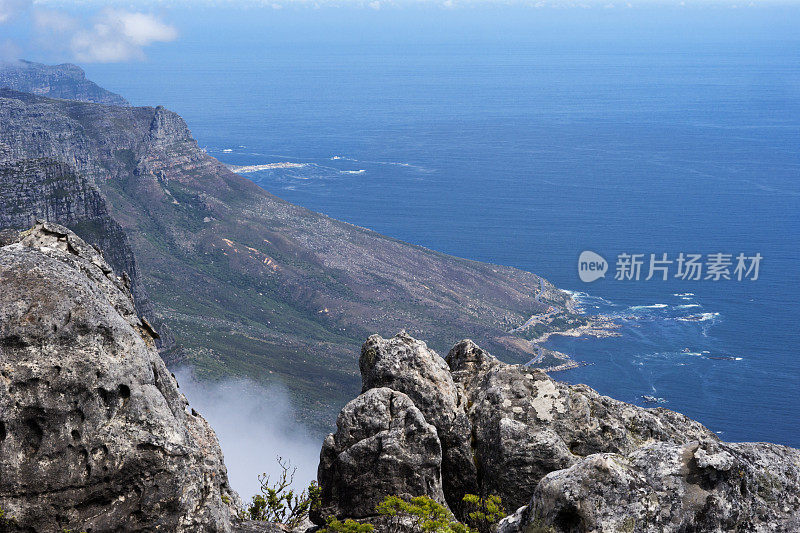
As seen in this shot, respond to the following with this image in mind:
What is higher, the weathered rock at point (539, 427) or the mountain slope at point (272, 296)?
the mountain slope at point (272, 296)

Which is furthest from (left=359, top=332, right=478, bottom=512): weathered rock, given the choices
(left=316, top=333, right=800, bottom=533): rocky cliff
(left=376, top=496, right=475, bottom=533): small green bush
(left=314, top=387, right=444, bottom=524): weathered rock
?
(left=376, top=496, right=475, bottom=533): small green bush

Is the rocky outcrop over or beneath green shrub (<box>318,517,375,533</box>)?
over

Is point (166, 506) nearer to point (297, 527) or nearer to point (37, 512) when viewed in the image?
point (37, 512)

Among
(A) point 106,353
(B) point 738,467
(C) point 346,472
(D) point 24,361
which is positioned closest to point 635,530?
(B) point 738,467

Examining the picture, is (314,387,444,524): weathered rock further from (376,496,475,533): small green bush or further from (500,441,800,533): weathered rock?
(500,441,800,533): weathered rock

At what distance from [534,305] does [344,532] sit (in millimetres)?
177843

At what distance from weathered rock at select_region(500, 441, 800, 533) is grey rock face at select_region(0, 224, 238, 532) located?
6427 millimetres

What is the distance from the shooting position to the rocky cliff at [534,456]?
1383cm

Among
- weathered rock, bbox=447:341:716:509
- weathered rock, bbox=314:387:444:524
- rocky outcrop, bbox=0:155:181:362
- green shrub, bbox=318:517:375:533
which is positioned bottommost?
green shrub, bbox=318:517:375:533

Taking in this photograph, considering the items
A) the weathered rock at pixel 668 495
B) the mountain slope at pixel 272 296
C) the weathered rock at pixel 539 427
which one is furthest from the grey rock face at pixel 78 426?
the mountain slope at pixel 272 296

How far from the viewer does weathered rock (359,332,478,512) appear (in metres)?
21.0

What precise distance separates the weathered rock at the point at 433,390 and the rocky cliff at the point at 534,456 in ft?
0.10

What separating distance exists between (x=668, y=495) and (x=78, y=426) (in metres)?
10.7

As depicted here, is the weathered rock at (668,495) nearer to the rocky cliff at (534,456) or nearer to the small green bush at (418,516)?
the rocky cliff at (534,456)
